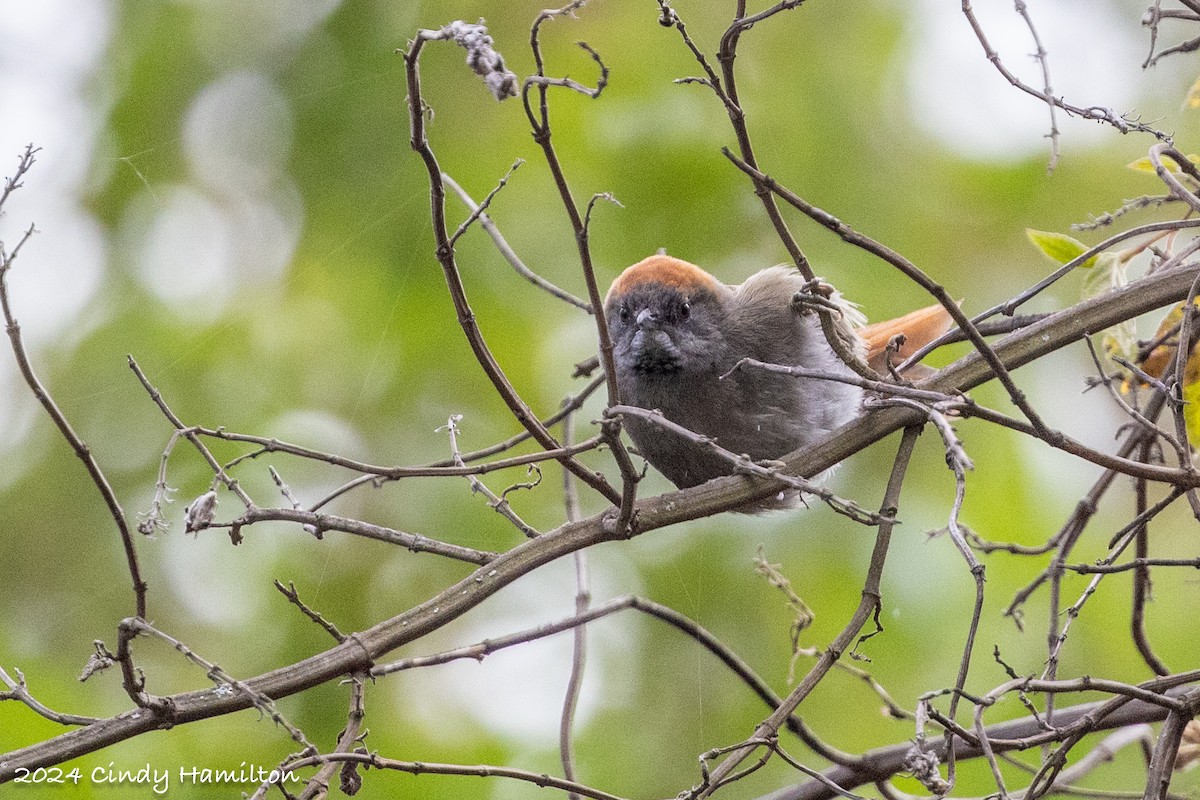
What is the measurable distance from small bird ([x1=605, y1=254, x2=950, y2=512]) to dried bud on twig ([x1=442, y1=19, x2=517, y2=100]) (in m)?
1.69

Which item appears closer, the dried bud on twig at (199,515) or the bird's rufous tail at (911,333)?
the dried bud on twig at (199,515)

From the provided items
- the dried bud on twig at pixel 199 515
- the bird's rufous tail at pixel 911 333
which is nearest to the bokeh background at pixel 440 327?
the bird's rufous tail at pixel 911 333

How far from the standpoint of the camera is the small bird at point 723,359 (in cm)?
337

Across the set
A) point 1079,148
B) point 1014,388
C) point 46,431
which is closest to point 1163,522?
point 1079,148

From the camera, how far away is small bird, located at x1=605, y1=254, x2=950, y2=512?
3.37 m

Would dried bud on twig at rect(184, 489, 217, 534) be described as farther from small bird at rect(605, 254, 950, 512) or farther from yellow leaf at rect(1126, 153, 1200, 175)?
yellow leaf at rect(1126, 153, 1200, 175)

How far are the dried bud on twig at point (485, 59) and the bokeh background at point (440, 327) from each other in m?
2.80

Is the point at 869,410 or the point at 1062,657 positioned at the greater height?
the point at 1062,657

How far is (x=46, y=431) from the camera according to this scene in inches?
199

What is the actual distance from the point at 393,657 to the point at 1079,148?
4.00 m

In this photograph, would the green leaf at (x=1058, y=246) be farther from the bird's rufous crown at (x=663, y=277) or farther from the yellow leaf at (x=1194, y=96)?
the bird's rufous crown at (x=663, y=277)

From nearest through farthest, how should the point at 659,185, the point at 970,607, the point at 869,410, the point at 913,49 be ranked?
the point at 869,410
the point at 970,607
the point at 659,185
the point at 913,49

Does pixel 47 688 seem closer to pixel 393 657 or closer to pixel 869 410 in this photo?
pixel 393 657

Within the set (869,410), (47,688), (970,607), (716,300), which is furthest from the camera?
(970,607)
